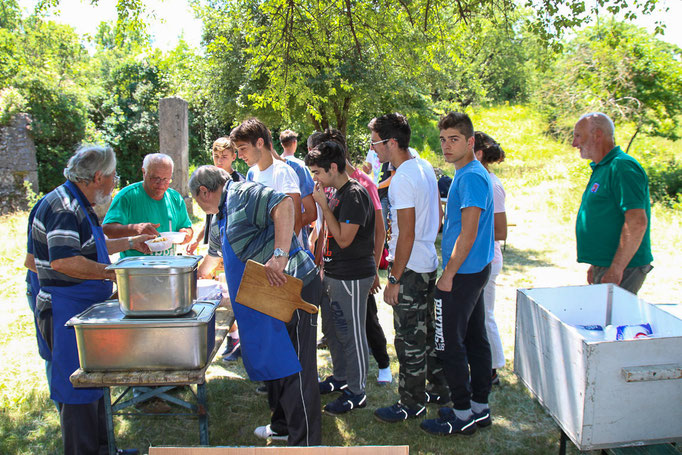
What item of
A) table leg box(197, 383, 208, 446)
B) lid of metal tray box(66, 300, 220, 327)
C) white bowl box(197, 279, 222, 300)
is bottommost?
table leg box(197, 383, 208, 446)

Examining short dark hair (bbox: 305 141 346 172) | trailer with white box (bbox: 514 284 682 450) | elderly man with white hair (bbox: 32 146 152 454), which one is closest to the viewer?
trailer with white box (bbox: 514 284 682 450)

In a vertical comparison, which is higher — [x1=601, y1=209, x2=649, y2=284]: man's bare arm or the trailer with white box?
[x1=601, y1=209, x2=649, y2=284]: man's bare arm

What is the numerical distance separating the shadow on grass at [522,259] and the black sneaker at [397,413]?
4.26 meters

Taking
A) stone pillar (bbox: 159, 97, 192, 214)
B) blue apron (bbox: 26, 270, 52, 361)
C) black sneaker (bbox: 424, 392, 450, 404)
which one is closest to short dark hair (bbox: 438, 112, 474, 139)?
black sneaker (bbox: 424, 392, 450, 404)

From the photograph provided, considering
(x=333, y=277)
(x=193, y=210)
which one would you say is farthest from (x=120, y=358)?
(x=193, y=210)

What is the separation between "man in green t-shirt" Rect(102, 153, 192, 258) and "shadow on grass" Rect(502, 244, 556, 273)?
509cm

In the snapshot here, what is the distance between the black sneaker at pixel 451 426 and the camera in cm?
303

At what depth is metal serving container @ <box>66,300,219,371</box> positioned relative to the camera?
2105mm

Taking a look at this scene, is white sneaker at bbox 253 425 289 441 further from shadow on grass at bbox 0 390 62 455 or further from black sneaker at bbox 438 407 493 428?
shadow on grass at bbox 0 390 62 455

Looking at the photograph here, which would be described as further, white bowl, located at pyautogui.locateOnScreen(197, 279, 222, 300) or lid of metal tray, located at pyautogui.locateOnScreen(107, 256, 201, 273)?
white bowl, located at pyautogui.locateOnScreen(197, 279, 222, 300)

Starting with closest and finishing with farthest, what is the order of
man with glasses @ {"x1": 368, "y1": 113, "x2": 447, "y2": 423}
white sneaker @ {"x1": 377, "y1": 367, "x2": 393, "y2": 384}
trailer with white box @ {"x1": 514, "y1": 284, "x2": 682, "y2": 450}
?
trailer with white box @ {"x1": 514, "y1": 284, "x2": 682, "y2": 450} → man with glasses @ {"x1": 368, "y1": 113, "x2": 447, "y2": 423} → white sneaker @ {"x1": 377, "y1": 367, "x2": 393, "y2": 384}

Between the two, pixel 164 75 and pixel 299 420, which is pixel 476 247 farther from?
pixel 164 75

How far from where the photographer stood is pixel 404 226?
2.92 metres

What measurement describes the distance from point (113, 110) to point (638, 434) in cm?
1778
